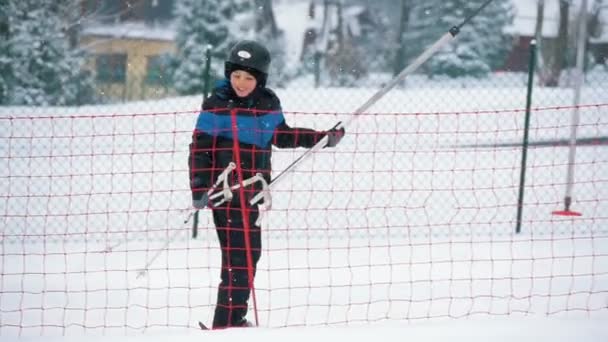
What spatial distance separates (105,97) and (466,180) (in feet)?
31.8

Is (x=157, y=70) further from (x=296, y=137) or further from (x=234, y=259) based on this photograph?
(x=234, y=259)

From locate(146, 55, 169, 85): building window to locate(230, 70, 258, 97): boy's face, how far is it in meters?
13.1

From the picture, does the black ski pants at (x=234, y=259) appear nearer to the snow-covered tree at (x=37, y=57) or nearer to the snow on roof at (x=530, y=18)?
the snow-covered tree at (x=37, y=57)

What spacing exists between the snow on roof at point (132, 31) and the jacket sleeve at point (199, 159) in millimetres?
13000

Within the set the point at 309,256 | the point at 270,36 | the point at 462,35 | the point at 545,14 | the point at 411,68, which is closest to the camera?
the point at 411,68

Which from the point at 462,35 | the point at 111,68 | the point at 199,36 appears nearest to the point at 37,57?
the point at 111,68

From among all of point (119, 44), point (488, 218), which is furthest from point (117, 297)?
point (119, 44)

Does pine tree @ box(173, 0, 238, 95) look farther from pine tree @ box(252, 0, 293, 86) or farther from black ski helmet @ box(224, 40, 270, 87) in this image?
black ski helmet @ box(224, 40, 270, 87)

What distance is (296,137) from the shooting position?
12.0ft

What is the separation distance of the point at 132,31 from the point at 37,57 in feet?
20.4

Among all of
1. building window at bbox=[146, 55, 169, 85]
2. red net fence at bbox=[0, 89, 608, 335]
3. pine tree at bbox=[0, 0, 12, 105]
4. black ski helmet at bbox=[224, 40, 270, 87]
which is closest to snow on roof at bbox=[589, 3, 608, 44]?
red net fence at bbox=[0, 89, 608, 335]

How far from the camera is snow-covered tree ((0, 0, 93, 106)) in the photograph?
42.0 feet

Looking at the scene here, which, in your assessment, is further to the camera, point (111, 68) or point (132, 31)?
point (132, 31)

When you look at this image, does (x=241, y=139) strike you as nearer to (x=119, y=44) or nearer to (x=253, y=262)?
(x=253, y=262)
